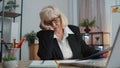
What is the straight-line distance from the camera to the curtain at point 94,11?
4.36m

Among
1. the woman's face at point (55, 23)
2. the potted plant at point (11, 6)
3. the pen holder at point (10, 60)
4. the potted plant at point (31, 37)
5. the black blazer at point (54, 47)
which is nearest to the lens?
the pen holder at point (10, 60)

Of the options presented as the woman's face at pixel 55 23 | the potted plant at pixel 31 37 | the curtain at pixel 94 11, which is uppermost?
the curtain at pixel 94 11

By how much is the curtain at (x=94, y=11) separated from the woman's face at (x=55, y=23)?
109 inches

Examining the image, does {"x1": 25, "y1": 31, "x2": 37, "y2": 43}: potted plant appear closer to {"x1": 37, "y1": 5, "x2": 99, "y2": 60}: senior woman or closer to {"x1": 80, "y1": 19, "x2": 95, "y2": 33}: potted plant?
{"x1": 80, "y1": 19, "x2": 95, "y2": 33}: potted plant

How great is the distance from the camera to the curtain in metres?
4.36

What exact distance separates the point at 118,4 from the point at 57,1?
4.50ft

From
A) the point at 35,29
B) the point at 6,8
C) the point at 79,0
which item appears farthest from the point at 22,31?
the point at 79,0

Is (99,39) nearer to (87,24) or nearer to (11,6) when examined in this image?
(87,24)

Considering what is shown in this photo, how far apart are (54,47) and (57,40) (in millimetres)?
81

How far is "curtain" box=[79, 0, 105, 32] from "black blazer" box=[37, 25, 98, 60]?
2686mm

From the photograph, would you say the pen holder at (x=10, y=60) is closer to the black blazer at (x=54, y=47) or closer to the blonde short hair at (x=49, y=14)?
Answer: the black blazer at (x=54, y=47)

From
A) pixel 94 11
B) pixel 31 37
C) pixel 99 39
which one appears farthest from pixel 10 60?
pixel 94 11

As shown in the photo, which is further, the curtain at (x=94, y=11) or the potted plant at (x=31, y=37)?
the curtain at (x=94, y=11)

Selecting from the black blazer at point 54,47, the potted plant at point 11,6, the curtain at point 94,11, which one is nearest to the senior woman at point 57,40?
the black blazer at point 54,47
